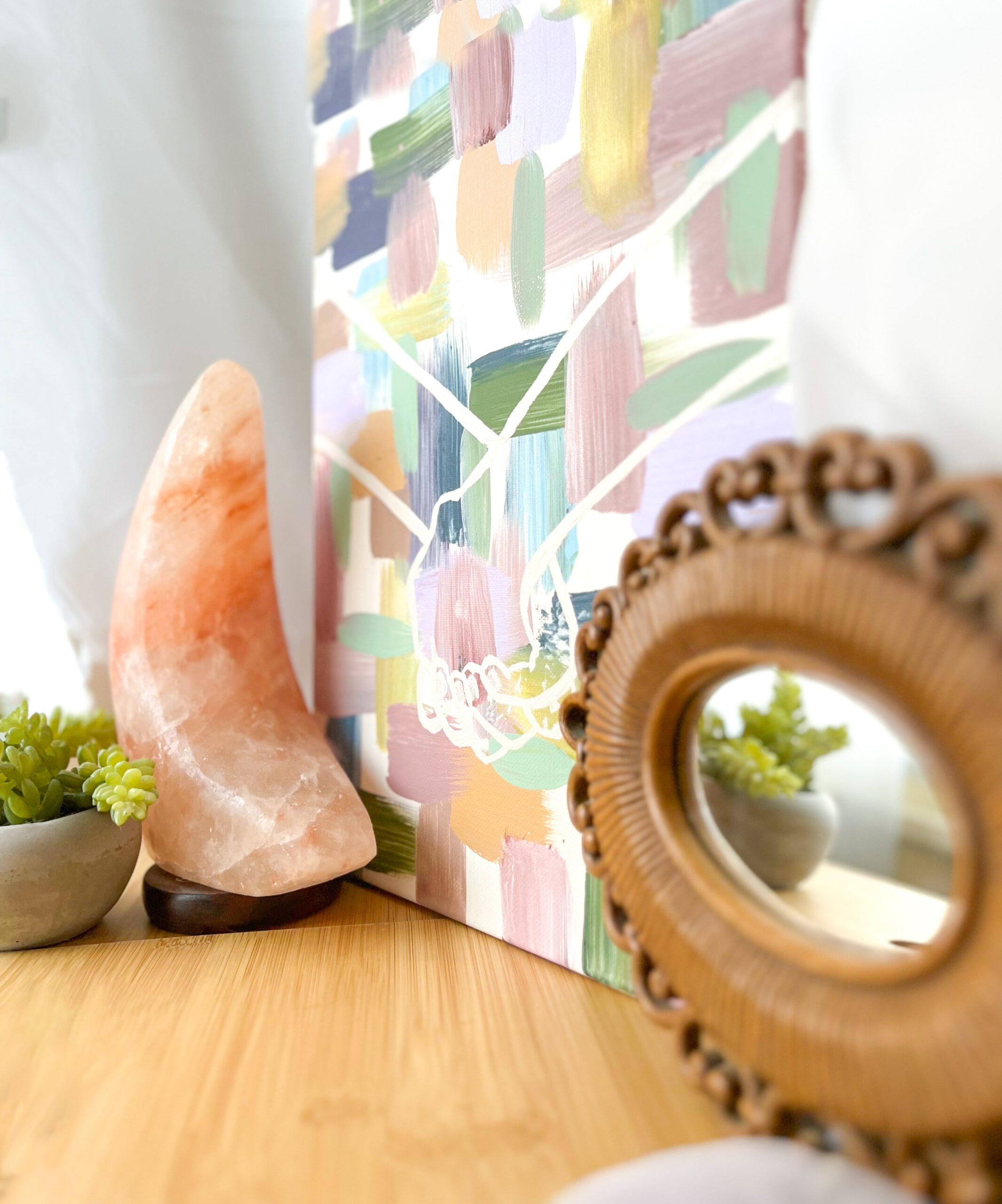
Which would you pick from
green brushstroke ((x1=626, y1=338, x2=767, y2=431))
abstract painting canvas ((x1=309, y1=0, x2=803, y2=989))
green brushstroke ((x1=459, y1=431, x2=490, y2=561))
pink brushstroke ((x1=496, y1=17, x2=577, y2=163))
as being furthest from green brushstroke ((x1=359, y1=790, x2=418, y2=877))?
pink brushstroke ((x1=496, y1=17, x2=577, y2=163))

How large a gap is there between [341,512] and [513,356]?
23 cm

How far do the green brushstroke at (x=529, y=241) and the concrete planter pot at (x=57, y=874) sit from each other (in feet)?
1.45

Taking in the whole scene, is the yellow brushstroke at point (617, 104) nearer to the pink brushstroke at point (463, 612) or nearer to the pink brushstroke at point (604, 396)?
the pink brushstroke at point (604, 396)

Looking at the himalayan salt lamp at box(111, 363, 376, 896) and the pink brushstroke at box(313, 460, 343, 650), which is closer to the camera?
the himalayan salt lamp at box(111, 363, 376, 896)

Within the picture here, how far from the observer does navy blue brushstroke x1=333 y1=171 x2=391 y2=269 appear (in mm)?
740

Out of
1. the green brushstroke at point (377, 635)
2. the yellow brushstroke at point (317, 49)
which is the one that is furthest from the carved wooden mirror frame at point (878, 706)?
the yellow brushstroke at point (317, 49)

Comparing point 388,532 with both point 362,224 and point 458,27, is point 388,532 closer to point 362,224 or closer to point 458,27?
point 362,224

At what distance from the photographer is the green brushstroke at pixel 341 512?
771mm

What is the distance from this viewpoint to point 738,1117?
0.43 m

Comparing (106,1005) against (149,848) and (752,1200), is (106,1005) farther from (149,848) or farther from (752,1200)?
(752,1200)

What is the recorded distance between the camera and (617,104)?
0.54m

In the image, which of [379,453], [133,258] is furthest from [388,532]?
[133,258]

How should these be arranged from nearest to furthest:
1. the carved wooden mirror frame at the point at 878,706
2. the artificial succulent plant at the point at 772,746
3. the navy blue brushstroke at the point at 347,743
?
the carved wooden mirror frame at the point at 878,706, the artificial succulent plant at the point at 772,746, the navy blue brushstroke at the point at 347,743

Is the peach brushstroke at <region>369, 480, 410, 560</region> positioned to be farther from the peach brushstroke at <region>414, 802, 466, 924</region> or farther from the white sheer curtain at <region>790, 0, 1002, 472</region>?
the white sheer curtain at <region>790, 0, 1002, 472</region>
